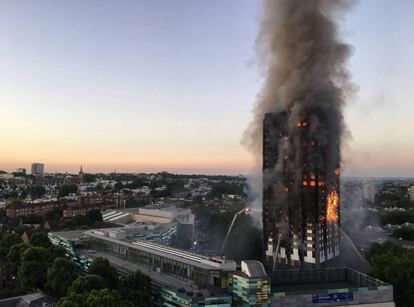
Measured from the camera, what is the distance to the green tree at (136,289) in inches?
1160

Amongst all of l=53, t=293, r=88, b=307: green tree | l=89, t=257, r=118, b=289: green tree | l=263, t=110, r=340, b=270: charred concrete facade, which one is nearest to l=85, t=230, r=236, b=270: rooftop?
l=89, t=257, r=118, b=289: green tree

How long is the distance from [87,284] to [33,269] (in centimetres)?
1121

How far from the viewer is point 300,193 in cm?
4766

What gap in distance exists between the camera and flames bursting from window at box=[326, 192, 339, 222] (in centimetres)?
4815

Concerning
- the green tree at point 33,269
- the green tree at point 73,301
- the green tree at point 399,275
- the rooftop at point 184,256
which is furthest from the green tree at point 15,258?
the green tree at point 399,275

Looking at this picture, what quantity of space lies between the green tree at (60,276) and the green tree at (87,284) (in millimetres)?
4991

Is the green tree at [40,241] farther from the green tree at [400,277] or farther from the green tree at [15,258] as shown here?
the green tree at [400,277]

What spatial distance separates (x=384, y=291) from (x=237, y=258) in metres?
21.1

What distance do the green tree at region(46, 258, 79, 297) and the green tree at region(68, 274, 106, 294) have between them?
16.4ft

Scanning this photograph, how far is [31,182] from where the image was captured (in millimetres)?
178125

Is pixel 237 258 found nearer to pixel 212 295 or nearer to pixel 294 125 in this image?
pixel 294 125

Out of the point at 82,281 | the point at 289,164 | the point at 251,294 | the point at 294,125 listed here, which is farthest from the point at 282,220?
the point at 82,281

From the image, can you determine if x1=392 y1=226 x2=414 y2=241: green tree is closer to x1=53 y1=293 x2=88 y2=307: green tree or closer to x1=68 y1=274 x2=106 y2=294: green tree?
x1=68 y1=274 x2=106 y2=294: green tree

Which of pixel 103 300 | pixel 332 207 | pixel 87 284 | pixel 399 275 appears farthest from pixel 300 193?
pixel 103 300
